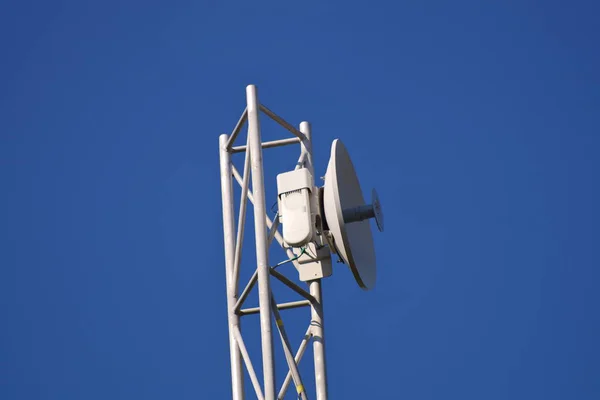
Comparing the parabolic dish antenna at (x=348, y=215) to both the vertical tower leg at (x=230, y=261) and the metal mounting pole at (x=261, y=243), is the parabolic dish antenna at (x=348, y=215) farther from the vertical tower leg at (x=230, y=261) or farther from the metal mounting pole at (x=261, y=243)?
the vertical tower leg at (x=230, y=261)

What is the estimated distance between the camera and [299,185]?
1666 cm

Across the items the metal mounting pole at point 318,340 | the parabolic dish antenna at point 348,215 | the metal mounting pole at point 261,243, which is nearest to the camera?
the metal mounting pole at point 261,243

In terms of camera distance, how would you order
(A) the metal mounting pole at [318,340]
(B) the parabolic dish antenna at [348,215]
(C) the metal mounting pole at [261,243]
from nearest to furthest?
(C) the metal mounting pole at [261,243] < (B) the parabolic dish antenna at [348,215] < (A) the metal mounting pole at [318,340]

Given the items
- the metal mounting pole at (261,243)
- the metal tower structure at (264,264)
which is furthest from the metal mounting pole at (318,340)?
the metal mounting pole at (261,243)

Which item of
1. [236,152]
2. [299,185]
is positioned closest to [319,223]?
[299,185]

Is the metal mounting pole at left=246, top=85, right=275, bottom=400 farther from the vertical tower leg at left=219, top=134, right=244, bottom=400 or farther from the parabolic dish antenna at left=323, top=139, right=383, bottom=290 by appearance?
the vertical tower leg at left=219, top=134, right=244, bottom=400

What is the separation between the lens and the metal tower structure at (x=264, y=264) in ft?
51.3

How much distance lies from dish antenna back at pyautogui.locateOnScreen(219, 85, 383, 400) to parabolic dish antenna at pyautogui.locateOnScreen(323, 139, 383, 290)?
0.01 m

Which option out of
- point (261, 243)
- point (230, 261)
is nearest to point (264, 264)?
point (261, 243)

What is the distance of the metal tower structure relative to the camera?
15641mm

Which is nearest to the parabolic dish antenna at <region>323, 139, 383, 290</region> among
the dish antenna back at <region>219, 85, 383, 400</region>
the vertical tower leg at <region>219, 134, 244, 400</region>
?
the dish antenna back at <region>219, 85, 383, 400</region>

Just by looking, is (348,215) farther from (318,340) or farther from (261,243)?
(318,340)

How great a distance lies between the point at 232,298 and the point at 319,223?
5.36ft

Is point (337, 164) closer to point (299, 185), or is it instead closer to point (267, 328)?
point (299, 185)
